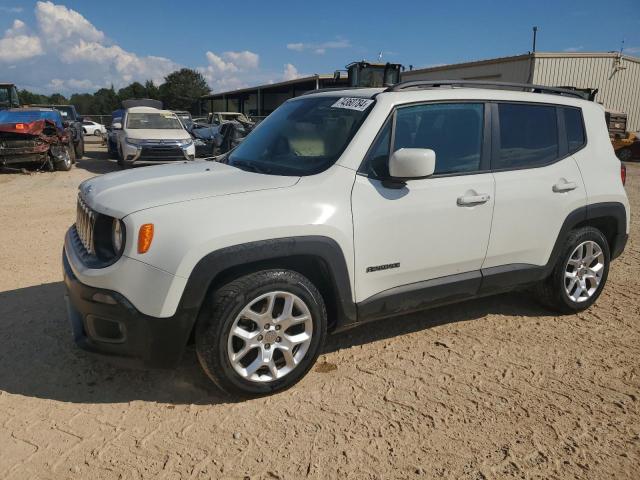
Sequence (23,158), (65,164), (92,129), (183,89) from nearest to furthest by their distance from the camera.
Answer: (23,158) → (65,164) → (92,129) → (183,89)

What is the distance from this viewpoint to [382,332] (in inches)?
154

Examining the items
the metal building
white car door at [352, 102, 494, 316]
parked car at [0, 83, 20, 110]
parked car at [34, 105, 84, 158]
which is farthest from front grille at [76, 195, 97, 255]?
the metal building

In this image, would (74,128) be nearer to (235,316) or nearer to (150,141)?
(150,141)

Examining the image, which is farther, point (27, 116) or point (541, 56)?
point (541, 56)

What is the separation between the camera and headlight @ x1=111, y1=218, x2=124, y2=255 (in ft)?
8.69

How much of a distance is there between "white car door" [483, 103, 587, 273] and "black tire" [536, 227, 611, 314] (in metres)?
0.24

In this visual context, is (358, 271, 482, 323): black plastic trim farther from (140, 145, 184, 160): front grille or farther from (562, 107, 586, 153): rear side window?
(140, 145, 184, 160): front grille

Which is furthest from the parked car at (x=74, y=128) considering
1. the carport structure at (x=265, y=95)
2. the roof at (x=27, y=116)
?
the carport structure at (x=265, y=95)

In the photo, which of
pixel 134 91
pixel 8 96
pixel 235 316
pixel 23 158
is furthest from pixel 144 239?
pixel 134 91

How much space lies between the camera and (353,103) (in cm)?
340

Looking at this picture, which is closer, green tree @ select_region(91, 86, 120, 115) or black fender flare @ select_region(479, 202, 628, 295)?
black fender flare @ select_region(479, 202, 628, 295)

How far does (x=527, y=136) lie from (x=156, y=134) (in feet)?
40.0

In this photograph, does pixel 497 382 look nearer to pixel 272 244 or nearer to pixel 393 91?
pixel 272 244

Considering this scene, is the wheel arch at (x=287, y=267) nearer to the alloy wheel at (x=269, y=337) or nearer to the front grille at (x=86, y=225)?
the alloy wheel at (x=269, y=337)
